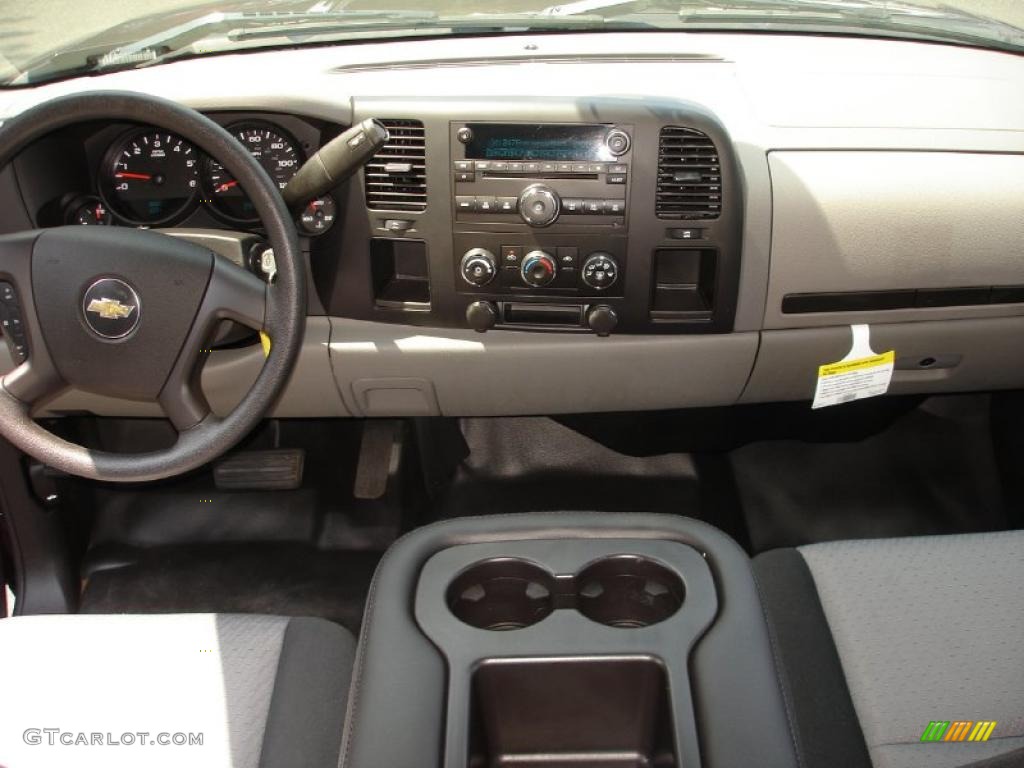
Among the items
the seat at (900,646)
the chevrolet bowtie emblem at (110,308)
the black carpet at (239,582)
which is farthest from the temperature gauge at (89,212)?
the seat at (900,646)

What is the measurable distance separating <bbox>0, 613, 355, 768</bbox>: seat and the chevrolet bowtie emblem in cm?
51

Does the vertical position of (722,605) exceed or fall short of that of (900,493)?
it exceeds it

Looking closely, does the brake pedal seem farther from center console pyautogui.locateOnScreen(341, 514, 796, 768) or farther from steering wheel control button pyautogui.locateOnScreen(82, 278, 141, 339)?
center console pyautogui.locateOnScreen(341, 514, 796, 768)

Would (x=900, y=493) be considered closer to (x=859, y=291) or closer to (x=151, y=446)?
(x=859, y=291)

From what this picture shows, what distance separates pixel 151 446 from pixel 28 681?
1.22 metres

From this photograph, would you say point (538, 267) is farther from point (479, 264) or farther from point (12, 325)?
point (12, 325)

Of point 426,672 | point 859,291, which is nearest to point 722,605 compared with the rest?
point 426,672

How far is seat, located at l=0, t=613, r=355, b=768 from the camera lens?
1.45m

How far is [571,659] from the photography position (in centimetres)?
130

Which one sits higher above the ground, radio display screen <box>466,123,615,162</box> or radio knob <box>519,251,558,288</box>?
radio display screen <box>466,123,615,162</box>

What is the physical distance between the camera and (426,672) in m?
1.31

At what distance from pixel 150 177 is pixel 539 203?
0.77 m

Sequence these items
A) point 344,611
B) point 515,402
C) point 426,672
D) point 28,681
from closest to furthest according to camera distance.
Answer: point 426,672, point 28,681, point 515,402, point 344,611

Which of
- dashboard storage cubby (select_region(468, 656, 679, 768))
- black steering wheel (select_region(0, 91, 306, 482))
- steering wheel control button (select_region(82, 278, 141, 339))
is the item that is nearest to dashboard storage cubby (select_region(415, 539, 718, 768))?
dashboard storage cubby (select_region(468, 656, 679, 768))
